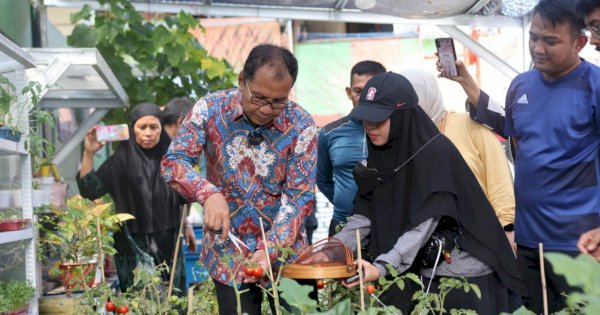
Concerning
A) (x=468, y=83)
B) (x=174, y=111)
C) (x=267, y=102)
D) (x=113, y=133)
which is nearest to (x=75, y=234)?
(x=113, y=133)

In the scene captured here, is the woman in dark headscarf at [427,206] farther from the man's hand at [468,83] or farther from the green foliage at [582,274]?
the green foliage at [582,274]

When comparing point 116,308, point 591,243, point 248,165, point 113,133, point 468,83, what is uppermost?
point 468,83

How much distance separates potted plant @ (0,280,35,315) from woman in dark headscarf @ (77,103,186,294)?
2156 millimetres

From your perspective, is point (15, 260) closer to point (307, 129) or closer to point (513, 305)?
point (307, 129)

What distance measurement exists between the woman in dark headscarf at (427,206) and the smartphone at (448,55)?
0.81 m

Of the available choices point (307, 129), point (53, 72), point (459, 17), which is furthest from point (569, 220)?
point (459, 17)

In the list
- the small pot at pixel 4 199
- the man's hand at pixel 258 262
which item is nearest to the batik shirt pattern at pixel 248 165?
the man's hand at pixel 258 262

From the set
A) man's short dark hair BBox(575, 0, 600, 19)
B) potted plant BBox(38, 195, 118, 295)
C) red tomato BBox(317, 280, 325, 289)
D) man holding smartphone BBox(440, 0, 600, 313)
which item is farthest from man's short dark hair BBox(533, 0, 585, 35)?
potted plant BBox(38, 195, 118, 295)

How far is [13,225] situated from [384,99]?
1980 millimetres

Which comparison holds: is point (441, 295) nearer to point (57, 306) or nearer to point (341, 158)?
point (341, 158)

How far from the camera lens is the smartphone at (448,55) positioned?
4.46 metres

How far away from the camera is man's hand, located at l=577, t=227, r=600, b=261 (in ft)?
11.4

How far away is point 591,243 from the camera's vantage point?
3.49 m

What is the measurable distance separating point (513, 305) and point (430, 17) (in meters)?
3.73
